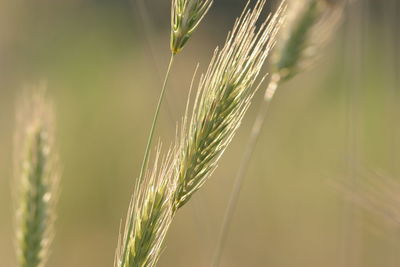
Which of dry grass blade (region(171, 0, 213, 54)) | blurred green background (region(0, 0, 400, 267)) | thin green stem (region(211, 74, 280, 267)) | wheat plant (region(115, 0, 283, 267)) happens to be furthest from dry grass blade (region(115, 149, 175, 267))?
blurred green background (region(0, 0, 400, 267))

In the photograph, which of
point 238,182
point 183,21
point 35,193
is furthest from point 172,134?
point 183,21

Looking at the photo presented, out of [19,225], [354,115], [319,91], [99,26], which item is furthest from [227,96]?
[99,26]

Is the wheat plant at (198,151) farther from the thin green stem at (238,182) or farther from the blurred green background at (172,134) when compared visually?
the blurred green background at (172,134)

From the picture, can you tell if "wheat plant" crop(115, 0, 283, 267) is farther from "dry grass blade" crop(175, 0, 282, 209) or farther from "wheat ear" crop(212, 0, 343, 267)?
"wheat ear" crop(212, 0, 343, 267)

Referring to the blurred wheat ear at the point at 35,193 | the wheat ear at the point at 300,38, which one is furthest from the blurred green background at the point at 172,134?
the blurred wheat ear at the point at 35,193

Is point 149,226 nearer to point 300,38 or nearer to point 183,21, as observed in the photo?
point 183,21

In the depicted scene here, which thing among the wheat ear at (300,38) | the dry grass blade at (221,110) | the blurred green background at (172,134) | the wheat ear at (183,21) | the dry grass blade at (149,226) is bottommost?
the blurred green background at (172,134)
